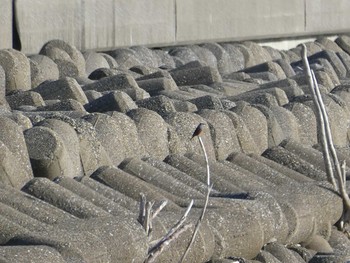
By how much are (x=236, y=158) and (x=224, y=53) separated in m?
6.77

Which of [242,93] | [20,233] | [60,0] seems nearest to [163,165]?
[20,233]

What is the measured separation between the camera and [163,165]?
7.31 meters

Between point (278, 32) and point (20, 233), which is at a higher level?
point (20, 233)

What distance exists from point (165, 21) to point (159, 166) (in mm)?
8194

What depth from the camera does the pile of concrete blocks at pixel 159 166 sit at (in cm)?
541

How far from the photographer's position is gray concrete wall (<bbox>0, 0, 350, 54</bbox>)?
43.6 feet

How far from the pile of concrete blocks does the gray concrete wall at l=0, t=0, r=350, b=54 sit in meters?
1.52

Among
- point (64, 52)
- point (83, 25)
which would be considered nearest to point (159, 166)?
point (64, 52)

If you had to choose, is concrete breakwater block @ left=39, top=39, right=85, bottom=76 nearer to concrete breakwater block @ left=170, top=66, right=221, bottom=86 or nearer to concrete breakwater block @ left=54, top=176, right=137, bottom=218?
concrete breakwater block @ left=170, top=66, right=221, bottom=86

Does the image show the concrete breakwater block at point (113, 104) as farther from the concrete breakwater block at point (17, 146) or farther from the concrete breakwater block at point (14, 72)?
the concrete breakwater block at point (17, 146)

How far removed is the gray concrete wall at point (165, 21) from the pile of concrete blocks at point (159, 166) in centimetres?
152

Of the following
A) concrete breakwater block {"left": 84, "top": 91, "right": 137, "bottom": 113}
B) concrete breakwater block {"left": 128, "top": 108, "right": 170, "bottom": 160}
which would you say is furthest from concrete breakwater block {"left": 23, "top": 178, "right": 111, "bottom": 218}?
concrete breakwater block {"left": 84, "top": 91, "right": 137, "bottom": 113}

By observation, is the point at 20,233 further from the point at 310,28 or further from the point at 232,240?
the point at 310,28

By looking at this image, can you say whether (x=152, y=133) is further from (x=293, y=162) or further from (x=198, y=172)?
(x=293, y=162)
